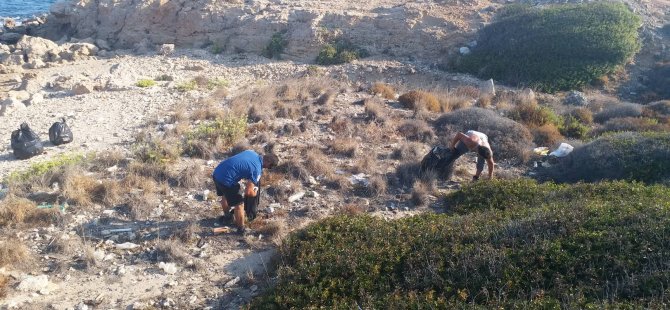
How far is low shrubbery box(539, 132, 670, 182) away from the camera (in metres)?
9.30

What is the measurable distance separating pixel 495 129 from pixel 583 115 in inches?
132

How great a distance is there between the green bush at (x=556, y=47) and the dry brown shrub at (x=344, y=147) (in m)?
7.95

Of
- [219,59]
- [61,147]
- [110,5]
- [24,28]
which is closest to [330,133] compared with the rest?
[61,147]

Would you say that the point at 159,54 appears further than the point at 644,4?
No

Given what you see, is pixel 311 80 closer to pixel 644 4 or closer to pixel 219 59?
pixel 219 59

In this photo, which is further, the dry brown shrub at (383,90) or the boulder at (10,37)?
the boulder at (10,37)

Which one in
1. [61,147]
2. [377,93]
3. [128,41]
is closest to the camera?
[61,147]

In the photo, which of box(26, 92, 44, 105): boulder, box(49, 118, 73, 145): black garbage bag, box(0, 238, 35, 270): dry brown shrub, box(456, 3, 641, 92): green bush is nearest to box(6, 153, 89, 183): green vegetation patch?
box(49, 118, 73, 145): black garbage bag

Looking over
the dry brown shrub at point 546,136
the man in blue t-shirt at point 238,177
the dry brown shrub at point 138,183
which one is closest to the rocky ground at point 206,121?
the dry brown shrub at point 138,183

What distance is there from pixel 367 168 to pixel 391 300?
488cm

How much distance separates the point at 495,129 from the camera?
1171 centimetres

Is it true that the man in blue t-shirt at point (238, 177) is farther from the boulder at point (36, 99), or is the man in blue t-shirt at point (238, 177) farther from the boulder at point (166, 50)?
the boulder at point (166, 50)

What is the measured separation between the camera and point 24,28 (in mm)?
25422

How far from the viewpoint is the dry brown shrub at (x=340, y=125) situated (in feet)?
39.2
